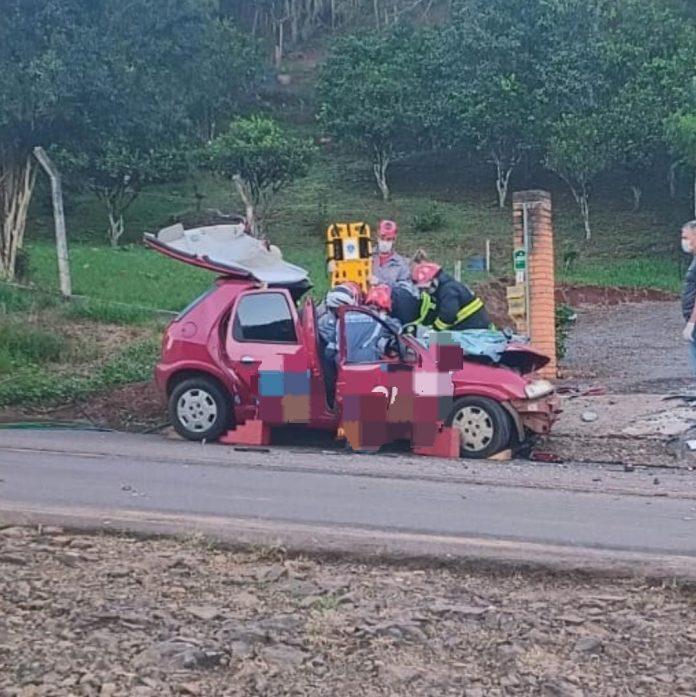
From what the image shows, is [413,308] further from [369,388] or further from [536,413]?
[536,413]

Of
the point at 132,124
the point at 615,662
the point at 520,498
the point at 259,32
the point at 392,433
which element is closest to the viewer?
the point at 615,662

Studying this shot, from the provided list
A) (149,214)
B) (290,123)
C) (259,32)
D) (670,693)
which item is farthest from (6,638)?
(259,32)

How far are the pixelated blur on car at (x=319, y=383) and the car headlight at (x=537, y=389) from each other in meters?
0.01

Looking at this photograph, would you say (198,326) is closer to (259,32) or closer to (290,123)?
(290,123)

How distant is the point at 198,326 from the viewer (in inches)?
493

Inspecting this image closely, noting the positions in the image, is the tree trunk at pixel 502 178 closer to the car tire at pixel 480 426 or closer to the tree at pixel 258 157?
the tree at pixel 258 157

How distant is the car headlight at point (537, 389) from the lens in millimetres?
11656

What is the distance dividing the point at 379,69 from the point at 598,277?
16.0m

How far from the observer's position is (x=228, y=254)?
42.5 ft

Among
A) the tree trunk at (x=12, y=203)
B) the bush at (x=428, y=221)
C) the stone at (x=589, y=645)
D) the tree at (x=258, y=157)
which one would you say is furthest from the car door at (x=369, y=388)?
the bush at (x=428, y=221)

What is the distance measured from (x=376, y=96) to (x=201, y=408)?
119 ft

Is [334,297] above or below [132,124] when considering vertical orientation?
below

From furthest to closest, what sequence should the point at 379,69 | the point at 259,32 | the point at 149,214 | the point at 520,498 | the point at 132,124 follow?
the point at 259,32 → the point at 379,69 → the point at 149,214 → the point at 132,124 → the point at 520,498

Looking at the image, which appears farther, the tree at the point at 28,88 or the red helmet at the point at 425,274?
the tree at the point at 28,88
